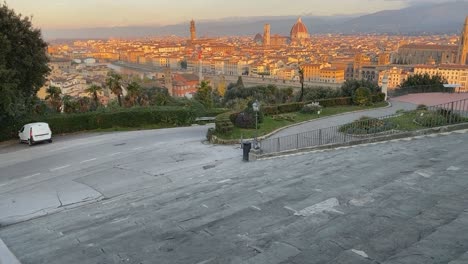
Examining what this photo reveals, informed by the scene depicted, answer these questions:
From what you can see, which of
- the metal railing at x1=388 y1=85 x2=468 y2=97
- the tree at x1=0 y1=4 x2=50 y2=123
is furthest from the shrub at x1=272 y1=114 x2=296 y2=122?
the metal railing at x1=388 y1=85 x2=468 y2=97

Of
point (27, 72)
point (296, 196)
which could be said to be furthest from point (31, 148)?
point (296, 196)

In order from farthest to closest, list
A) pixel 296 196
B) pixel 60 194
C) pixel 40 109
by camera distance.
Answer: pixel 40 109 < pixel 60 194 < pixel 296 196

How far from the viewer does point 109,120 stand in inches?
876

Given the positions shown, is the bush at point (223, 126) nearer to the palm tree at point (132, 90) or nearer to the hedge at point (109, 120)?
the hedge at point (109, 120)

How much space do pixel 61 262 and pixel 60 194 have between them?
211 inches

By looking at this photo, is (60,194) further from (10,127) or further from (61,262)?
(10,127)

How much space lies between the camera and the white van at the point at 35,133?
59.6ft

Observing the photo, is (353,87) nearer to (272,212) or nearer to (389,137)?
(389,137)

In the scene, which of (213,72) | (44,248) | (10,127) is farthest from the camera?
(213,72)

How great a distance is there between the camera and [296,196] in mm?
8586

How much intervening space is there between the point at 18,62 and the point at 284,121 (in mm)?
14148

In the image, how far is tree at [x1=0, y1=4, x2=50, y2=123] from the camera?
1730 cm

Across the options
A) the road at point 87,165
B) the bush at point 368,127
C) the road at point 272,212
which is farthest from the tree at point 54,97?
the bush at point 368,127

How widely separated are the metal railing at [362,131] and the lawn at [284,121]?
1555 mm
